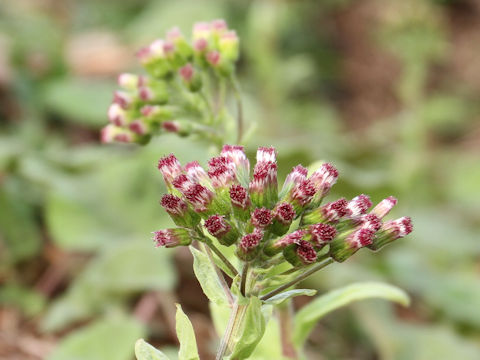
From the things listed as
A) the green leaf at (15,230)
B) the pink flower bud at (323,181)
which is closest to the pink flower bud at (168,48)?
the pink flower bud at (323,181)

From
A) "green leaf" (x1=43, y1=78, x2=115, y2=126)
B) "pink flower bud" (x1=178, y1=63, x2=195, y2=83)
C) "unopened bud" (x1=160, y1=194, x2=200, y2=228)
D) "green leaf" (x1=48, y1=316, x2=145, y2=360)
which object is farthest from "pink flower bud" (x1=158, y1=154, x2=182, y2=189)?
"green leaf" (x1=43, y1=78, x2=115, y2=126)

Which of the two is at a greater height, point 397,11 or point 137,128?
point 397,11

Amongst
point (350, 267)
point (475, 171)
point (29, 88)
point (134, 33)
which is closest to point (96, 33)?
point (134, 33)

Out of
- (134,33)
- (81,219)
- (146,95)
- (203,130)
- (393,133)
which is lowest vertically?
(203,130)

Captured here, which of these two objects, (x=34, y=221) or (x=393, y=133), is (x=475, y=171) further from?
(x=34, y=221)

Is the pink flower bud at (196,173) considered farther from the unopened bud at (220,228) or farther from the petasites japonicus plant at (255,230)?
the unopened bud at (220,228)

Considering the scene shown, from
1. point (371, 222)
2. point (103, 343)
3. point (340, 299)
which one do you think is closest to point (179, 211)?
point (371, 222)

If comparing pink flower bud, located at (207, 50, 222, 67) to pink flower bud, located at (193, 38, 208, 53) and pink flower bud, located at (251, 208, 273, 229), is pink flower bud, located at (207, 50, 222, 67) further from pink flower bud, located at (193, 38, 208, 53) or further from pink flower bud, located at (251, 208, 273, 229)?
pink flower bud, located at (251, 208, 273, 229)

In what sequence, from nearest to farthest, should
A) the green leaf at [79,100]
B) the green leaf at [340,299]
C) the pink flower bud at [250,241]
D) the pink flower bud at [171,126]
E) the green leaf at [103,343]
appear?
1. the pink flower bud at [250,241]
2. the green leaf at [340,299]
3. the pink flower bud at [171,126]
4. the green leaf at [103,343]
5. the green leaf at [79,100]
